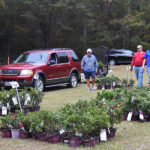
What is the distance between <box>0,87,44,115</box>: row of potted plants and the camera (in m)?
8.42

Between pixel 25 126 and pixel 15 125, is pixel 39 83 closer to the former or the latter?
pixel 15 125

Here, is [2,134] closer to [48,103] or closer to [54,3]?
[48,103]

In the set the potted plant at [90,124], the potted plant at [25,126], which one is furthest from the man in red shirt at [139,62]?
the potted plant at [25,126]

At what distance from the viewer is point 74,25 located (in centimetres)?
3581

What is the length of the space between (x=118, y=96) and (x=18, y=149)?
3.27 meters

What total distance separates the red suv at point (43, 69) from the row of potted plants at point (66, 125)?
6.79m

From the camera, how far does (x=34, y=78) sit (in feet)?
43.7

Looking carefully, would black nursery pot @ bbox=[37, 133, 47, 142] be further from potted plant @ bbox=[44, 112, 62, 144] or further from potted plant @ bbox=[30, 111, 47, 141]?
potted plant @ bbox=[44, 112, 62, 144]

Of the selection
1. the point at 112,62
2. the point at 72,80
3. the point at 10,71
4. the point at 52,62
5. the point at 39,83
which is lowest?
the point at 112,62

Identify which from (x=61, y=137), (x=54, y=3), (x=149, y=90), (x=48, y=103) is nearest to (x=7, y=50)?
(x=54, y=3)

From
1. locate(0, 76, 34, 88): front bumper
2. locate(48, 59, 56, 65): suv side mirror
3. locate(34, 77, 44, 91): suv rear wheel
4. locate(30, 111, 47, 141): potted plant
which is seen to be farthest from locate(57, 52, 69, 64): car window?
locate(30, 111, 47, 141): potted plant

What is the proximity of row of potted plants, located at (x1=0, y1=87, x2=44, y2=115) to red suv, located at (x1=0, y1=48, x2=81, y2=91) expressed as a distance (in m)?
4.16

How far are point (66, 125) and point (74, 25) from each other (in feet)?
101

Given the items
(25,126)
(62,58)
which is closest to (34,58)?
(62,58)
